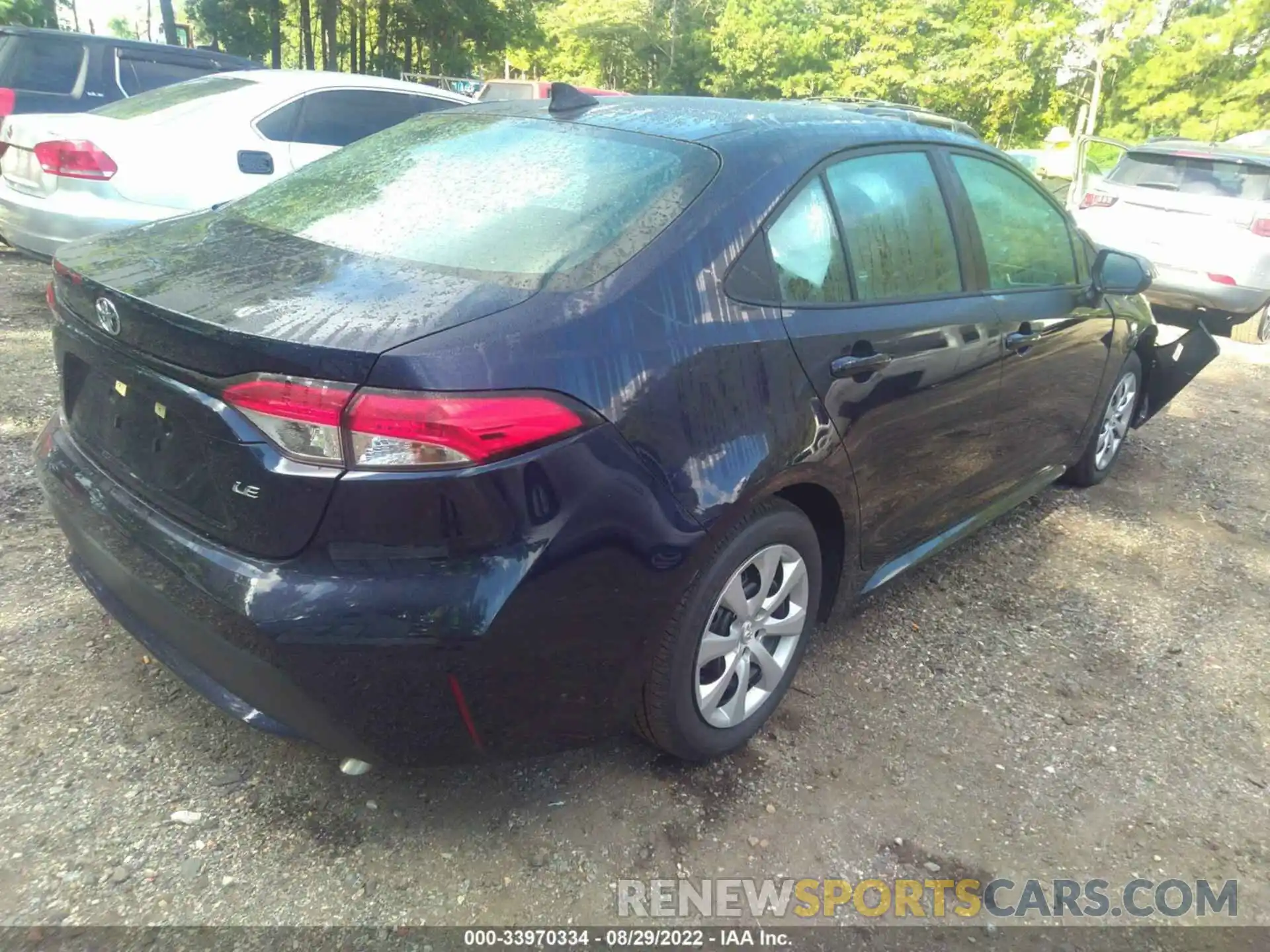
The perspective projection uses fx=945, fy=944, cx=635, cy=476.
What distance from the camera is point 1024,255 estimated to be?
11.3 ft

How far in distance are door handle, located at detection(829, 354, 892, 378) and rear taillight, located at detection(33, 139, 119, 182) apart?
15.3ft

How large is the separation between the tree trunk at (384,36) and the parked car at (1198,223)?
70.6ft

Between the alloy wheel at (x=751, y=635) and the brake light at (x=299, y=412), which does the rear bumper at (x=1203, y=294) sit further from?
the brake light at (x=299, y=412)

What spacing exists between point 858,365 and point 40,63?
861 cm

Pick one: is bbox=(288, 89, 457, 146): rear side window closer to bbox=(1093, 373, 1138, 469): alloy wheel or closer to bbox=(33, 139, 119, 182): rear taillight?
bbox=(33, 139, 119, 182): rear taillight

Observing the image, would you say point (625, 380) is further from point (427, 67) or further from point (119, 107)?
point (427, 67)

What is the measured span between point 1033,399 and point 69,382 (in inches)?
123

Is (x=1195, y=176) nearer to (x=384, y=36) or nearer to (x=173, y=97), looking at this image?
(x=173, y=97)

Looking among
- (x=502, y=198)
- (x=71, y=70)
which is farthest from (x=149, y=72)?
(x=502, y=198)

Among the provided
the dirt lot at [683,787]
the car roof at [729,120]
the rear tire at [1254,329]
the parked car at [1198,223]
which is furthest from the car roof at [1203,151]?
the car roof at [729,120]

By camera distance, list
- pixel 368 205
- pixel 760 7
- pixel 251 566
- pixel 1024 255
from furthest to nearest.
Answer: pixel 760 7 → pixel 1024 255 → pixel 368 205 → pixel 251 566

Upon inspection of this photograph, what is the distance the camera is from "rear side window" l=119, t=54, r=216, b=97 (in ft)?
28.2

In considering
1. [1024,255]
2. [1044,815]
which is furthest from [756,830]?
[1024,255]

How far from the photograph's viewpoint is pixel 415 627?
1799 millimetres
